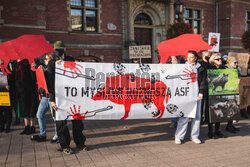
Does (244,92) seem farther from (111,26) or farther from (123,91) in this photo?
(111,26)

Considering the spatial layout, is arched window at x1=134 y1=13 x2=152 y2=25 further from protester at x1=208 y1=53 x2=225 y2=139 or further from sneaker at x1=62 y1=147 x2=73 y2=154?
sneaker at x1=62 y1=147 x2=73 y2=154

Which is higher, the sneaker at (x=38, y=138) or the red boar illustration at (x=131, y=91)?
the red boar illustration at (x=131, y=91)

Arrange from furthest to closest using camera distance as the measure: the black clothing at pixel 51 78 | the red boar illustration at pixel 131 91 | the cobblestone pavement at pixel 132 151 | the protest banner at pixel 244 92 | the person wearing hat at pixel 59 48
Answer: the protest banner at pixel 244 92
the red boar illustration at pixel 131 91
the person wearing hat at pixel 59 48
the black clothing at pixel 51 78
the cobblestone pavement at pixel 132 151

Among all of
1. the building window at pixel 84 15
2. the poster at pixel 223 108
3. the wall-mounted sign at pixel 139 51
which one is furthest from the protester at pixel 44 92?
the building window at pixel 84 15

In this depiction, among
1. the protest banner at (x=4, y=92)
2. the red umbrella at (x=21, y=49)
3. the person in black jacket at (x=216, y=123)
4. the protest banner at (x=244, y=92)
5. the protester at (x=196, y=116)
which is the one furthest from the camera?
the protest banner at (x=244, y=92)

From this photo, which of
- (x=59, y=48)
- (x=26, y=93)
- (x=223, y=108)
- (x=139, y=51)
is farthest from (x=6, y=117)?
(x=223, y=108)

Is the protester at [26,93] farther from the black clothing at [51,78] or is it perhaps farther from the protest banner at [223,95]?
the protest banner at [223,95]

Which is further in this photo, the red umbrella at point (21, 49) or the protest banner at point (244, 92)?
the protest banner at point (244, 92)

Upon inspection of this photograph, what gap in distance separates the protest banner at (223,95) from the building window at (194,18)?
488 inches

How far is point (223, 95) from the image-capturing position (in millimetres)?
4910

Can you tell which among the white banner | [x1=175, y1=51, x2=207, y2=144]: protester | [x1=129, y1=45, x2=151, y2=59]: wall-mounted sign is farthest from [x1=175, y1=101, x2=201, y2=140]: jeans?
[x1=129, y1=45, x2=151, y2=59]: wall-mounted sign

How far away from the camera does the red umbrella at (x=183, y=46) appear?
17.8 feet

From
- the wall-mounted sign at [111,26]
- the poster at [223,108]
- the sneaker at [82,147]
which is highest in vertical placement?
the wall-mounted sign at [111,26]

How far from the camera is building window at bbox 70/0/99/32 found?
12.4 m
